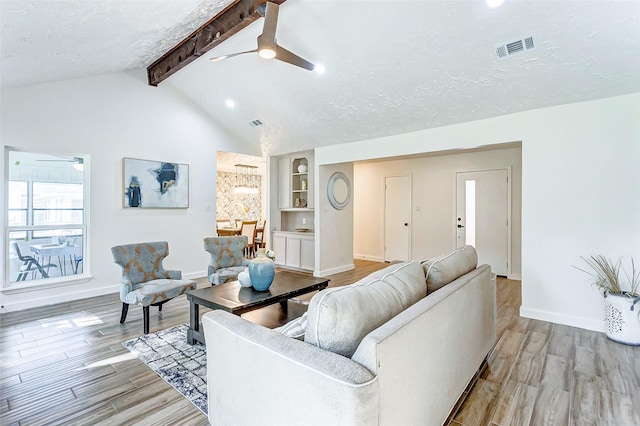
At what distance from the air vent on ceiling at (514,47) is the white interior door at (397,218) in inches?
153

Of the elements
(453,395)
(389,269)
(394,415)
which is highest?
(389,269)

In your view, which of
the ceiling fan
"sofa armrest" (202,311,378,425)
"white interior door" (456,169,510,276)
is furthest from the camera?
"white interior door" (456,169,510,276)

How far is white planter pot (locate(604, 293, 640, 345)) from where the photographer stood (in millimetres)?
2879

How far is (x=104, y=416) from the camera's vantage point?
6.36ft

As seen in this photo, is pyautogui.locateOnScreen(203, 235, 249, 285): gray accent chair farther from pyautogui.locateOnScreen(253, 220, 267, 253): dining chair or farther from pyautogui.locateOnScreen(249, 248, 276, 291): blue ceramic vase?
pyautogui.locateOnScreen(253, 220, 267, 253): dining chair

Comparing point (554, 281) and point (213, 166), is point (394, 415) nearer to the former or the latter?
point (554, 281)

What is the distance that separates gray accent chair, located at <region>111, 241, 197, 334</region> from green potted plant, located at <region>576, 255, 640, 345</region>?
13.6ft

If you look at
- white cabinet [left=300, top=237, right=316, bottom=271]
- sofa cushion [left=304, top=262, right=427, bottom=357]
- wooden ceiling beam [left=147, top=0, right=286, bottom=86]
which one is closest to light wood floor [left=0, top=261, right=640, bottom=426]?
sofa cushion [left=304, top=262, right=427, bottom=357]

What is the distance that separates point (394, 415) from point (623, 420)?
1.70 meters

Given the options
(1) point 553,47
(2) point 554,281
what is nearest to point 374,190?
(2) point 554,281

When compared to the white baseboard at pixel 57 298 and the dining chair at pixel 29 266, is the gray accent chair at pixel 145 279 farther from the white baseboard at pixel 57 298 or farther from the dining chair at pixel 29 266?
the dining chair at pixel 29 266

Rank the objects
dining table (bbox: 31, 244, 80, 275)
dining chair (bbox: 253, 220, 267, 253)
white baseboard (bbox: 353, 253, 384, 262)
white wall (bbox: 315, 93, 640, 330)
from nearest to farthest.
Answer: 1. white wall (bbox: 315, 93, 640, 330)
2. dining table (bbox: 31, 244, 80, 275)
3. white baseboard (bbox: 353, 253, 384, 262)
4. dining chair (bbox: 253, 220, 267, 253)

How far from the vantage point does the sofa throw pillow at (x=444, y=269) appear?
203 centimetres

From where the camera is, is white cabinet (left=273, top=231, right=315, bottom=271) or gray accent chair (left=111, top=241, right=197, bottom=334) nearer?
gray accent chair (left=111, top=241, right=197, bottom=334)
